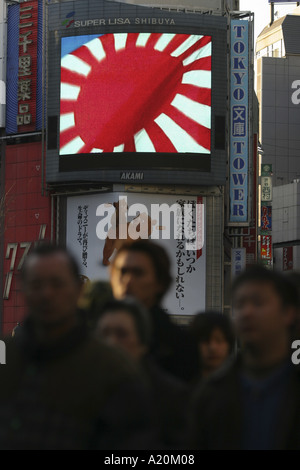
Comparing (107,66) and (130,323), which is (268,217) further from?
(130,323)

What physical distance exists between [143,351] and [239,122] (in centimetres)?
3955

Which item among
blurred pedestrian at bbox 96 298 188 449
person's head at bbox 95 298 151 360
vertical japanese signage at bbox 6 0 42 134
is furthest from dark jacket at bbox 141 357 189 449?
vertical japanese signage at bbox 6 0 42 134

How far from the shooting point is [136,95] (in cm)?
4331

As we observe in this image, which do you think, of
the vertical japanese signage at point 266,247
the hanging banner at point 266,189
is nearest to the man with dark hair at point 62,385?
the hanging banner at point 266,189

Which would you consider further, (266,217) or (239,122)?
(266,217)

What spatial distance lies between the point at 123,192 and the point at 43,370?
38.8 meters

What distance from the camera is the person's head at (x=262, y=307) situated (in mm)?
4211

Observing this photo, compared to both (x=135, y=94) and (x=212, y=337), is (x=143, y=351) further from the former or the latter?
(x=135, y=94)

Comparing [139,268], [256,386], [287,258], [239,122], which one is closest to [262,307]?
[256,386]

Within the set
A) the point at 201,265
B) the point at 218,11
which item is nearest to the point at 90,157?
the point at 201,265

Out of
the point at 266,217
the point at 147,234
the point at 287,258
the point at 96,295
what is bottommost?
the point at 96,295

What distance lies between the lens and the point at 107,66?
1721 inches

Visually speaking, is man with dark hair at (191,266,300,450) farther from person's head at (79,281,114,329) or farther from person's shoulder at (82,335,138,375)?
person's head at (79,281,114,329)

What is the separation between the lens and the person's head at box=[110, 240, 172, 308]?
534 cm
